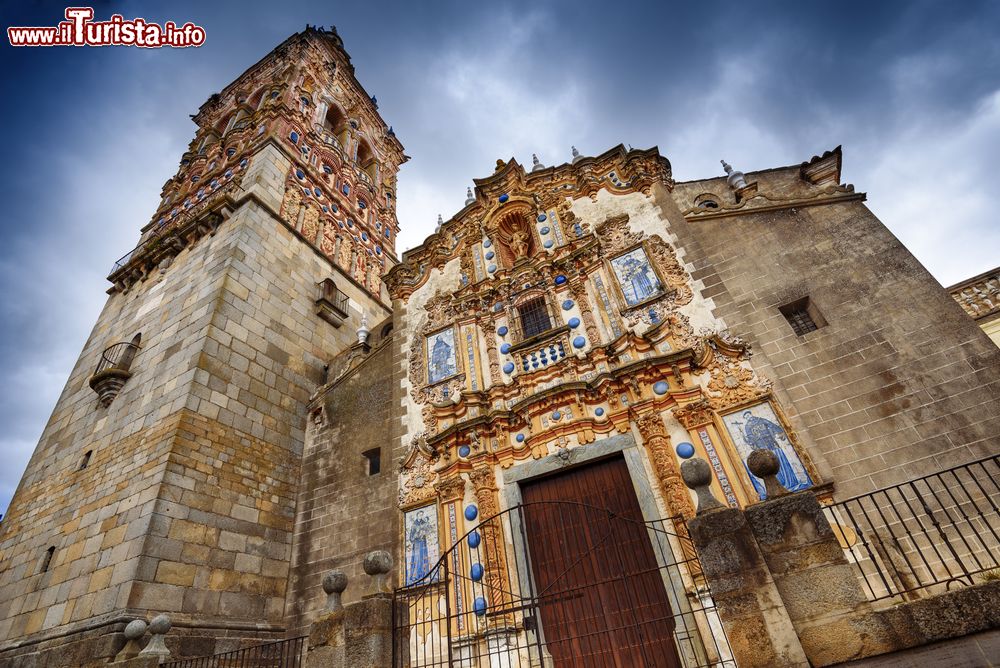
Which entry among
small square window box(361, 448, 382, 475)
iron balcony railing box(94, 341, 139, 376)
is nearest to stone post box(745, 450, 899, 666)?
small square window box(361, 448, 382, 475)

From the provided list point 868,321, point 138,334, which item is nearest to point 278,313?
point 138,334

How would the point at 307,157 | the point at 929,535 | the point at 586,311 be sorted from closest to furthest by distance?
the point at 929,535, the point at 586,311, the point at 307,157

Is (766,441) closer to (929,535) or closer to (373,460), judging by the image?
(929,535)

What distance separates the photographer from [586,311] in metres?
9.77

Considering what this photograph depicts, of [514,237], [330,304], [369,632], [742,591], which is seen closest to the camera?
[742,591]

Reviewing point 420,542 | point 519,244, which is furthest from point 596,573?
point 519,244

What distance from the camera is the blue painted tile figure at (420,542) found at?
8.52 m

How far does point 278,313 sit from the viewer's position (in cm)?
1262

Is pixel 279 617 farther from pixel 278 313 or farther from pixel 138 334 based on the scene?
pixel 138 334

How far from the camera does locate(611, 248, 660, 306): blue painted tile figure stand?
9.35 m

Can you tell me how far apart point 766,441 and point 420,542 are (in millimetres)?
5789

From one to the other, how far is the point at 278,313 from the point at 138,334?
3.51 meters

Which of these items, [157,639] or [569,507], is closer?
[157,639]

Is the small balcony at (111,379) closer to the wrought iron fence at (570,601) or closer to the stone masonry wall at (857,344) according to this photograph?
the wrought iron fence at (570,601)
